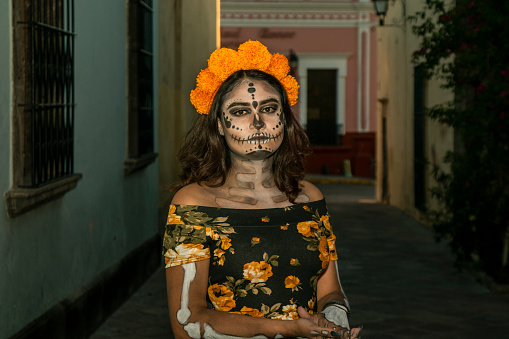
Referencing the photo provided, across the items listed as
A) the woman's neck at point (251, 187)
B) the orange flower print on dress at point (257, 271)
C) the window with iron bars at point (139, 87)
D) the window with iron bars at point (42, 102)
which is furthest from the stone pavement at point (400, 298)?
the orange flower print on dress at point (257, 271)

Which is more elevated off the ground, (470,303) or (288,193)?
(288,193)

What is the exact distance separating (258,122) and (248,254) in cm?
46

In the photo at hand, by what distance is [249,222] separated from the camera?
8.70 feet

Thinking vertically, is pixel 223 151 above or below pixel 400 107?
below

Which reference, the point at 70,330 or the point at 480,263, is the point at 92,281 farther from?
the point at 480,263

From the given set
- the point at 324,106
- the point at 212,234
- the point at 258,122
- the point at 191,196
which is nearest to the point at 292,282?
the point at 212,234

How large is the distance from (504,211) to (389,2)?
10.5 m

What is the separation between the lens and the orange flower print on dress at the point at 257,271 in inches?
103

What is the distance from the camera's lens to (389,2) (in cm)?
1777

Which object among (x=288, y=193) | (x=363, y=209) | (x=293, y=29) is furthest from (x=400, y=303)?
(x=293, y=29)

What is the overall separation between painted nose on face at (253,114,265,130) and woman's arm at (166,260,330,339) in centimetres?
50

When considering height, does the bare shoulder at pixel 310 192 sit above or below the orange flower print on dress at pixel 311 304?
above

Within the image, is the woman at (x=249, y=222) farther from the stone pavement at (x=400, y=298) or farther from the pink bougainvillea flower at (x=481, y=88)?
the pink bougainvillea flower at (x=481, y=88)

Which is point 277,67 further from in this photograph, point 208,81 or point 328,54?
point 328,54
